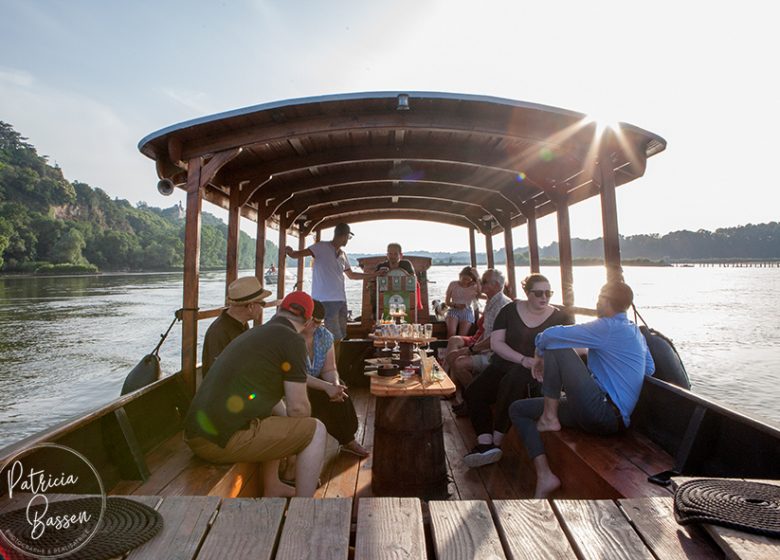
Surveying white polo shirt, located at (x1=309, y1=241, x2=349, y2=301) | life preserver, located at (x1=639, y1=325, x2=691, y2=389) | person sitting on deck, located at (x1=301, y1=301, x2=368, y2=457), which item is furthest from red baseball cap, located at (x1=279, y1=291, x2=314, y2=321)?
white polo shirt, located at (x1=309, y1=241, x2=349, y2=301)

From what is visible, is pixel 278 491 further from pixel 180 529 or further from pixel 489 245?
pixel 489 245

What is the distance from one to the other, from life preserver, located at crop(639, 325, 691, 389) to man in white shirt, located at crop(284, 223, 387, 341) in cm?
370

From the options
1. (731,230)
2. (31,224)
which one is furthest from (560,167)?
(731,230)

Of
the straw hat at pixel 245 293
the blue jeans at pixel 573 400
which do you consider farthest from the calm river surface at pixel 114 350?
the straw hat at pixel 245 293

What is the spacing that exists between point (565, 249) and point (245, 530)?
18.3ft

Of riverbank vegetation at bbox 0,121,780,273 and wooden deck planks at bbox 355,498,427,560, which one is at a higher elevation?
riverbank vegetation at bbox 0,121,780,273

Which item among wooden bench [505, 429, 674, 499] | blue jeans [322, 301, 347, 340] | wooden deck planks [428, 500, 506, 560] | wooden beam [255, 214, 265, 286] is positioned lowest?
wooden bench [505, 429, 674, 499]

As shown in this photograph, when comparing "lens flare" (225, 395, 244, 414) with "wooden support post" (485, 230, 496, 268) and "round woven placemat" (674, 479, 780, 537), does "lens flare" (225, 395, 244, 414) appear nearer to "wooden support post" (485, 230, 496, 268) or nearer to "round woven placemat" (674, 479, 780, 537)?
"round woven placemat" (674, 479, 780, 537)

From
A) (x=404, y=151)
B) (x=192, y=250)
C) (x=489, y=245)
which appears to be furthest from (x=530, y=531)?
(x=489, y=245)

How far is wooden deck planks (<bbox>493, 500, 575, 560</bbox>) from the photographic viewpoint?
131cm

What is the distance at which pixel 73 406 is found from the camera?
12.3m

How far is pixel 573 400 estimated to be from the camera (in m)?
3.03

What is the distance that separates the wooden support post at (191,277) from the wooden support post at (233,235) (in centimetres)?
117

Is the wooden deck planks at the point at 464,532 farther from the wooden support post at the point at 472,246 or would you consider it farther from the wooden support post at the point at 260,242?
the wooden support post at the point at 472,246
